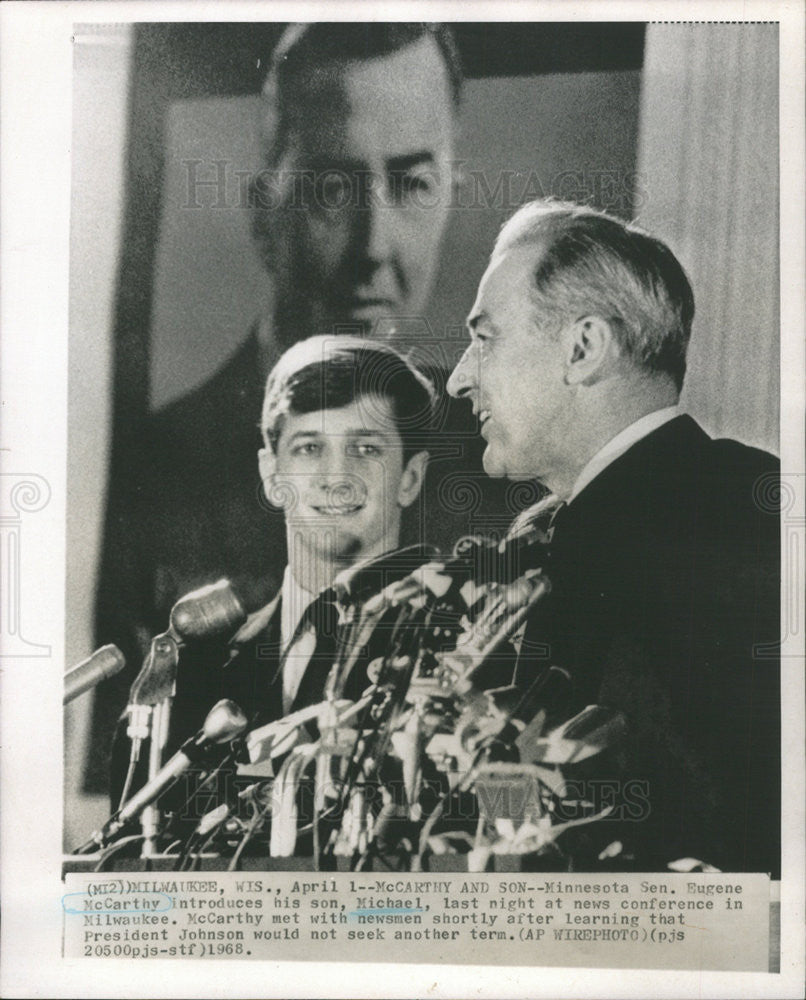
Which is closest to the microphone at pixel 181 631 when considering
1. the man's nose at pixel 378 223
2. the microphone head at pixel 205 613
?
the microphone head at pixel 205 613

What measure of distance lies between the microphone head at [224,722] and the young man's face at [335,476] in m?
0.28

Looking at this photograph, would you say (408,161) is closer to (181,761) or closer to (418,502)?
(418,502)

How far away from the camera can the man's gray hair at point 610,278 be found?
4.36 feet

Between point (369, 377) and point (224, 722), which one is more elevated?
point (369, 377)

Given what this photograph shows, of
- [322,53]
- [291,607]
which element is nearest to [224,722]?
[291,607]

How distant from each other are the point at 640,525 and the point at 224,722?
745mm

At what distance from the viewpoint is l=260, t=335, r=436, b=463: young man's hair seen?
4.39 ft

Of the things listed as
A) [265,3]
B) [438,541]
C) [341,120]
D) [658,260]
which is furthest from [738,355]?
[265,3]

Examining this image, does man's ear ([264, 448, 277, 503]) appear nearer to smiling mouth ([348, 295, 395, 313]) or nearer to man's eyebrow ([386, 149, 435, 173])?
smiling mouth ([348, 295, 395, 313])

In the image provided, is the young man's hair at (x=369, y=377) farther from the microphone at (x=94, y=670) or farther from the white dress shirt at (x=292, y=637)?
the microphone at (x=94, y=670)

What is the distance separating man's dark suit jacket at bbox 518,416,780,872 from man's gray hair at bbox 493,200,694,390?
151 mm

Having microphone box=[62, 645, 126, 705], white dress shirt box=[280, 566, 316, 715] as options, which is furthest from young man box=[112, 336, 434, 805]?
microphone box=[62, 645, 126, 705]

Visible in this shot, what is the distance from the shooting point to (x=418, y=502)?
133cm

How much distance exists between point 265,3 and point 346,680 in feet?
3.70
